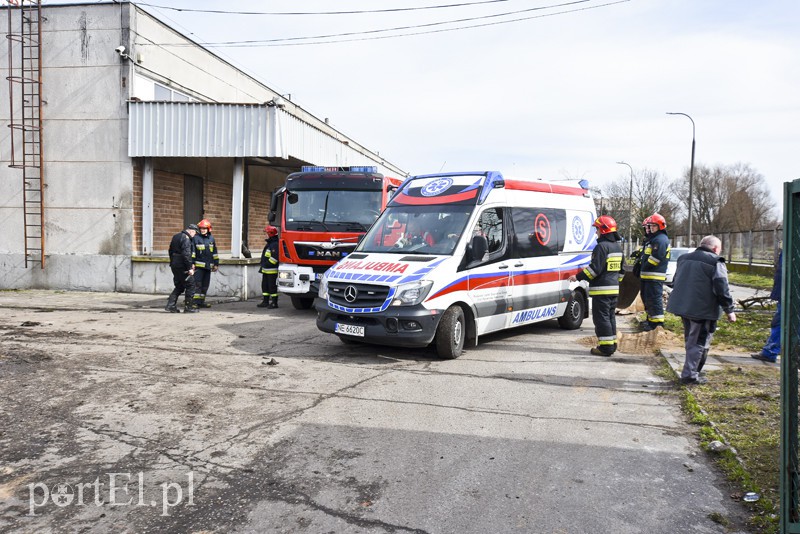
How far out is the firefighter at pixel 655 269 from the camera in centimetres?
956

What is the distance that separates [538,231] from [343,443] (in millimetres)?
5843

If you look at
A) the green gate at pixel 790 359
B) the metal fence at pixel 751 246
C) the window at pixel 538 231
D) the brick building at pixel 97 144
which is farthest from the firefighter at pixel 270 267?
the metal fence at pixel 751 246

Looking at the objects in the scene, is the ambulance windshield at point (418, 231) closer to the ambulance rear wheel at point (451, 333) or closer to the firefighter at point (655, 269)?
the ambulance rear wheel at point (451, 333)

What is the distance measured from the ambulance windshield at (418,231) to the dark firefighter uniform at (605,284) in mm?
1799

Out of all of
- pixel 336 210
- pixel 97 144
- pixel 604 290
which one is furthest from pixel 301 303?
pixel 604 290

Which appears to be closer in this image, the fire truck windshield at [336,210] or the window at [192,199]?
the fire truck windshield at [336,210]

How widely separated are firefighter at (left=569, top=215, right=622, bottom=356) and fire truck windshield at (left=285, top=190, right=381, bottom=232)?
16.0ft

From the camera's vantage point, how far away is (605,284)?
826cm

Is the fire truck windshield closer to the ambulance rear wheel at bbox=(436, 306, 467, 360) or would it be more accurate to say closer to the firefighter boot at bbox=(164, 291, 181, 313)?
the firefighter boot at bbox=(164, 291, 181, 313)

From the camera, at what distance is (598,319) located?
833 cm

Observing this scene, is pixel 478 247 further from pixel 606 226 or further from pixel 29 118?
pixel 29 118

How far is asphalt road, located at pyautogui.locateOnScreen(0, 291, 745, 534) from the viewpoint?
358cm

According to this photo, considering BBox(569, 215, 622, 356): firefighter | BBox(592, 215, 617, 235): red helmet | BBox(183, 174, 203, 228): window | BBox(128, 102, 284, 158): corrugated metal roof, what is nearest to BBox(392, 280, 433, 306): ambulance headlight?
BBox(569, 215, 622, 356): firefighter

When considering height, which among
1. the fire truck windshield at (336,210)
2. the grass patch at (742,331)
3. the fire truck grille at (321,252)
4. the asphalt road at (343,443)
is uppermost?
the fire truck windshield at (336,210)
